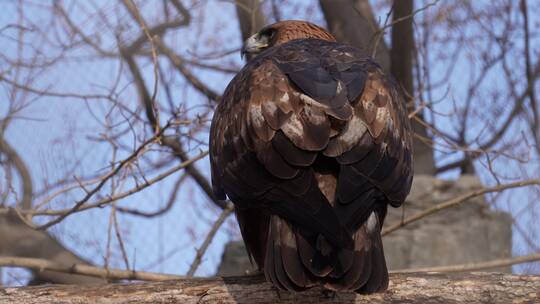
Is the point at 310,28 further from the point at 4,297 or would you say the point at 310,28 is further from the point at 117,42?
the point at 4,297

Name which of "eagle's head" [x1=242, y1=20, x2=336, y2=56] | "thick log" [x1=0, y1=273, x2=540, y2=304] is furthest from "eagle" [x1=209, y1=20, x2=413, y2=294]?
"eagle's head" [x1=242, y1=20, x2=336, y2=56]

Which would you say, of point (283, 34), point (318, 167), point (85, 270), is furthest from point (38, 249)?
point (318, 167)

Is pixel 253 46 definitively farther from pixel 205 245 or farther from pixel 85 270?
pixel 85 270

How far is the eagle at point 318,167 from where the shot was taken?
3527 millimetres

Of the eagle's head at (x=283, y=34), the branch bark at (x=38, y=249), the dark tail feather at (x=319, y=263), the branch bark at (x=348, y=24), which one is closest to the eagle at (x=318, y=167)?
the dark tail feather at (x=319, y=263)

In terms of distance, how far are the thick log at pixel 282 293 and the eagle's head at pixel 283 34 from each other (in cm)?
200

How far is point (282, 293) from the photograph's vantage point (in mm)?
3859

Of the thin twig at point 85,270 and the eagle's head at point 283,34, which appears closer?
the thin twig at point 85,270

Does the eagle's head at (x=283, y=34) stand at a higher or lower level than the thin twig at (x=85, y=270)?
higher

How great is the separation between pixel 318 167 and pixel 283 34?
2.07 metres

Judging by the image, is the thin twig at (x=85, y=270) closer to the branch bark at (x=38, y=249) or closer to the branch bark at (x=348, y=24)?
the branch bark at (x=38, y=249)

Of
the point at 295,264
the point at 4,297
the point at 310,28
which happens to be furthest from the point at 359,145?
the point at 310,28

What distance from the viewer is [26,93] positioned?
251 inches

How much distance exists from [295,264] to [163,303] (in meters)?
0.63
